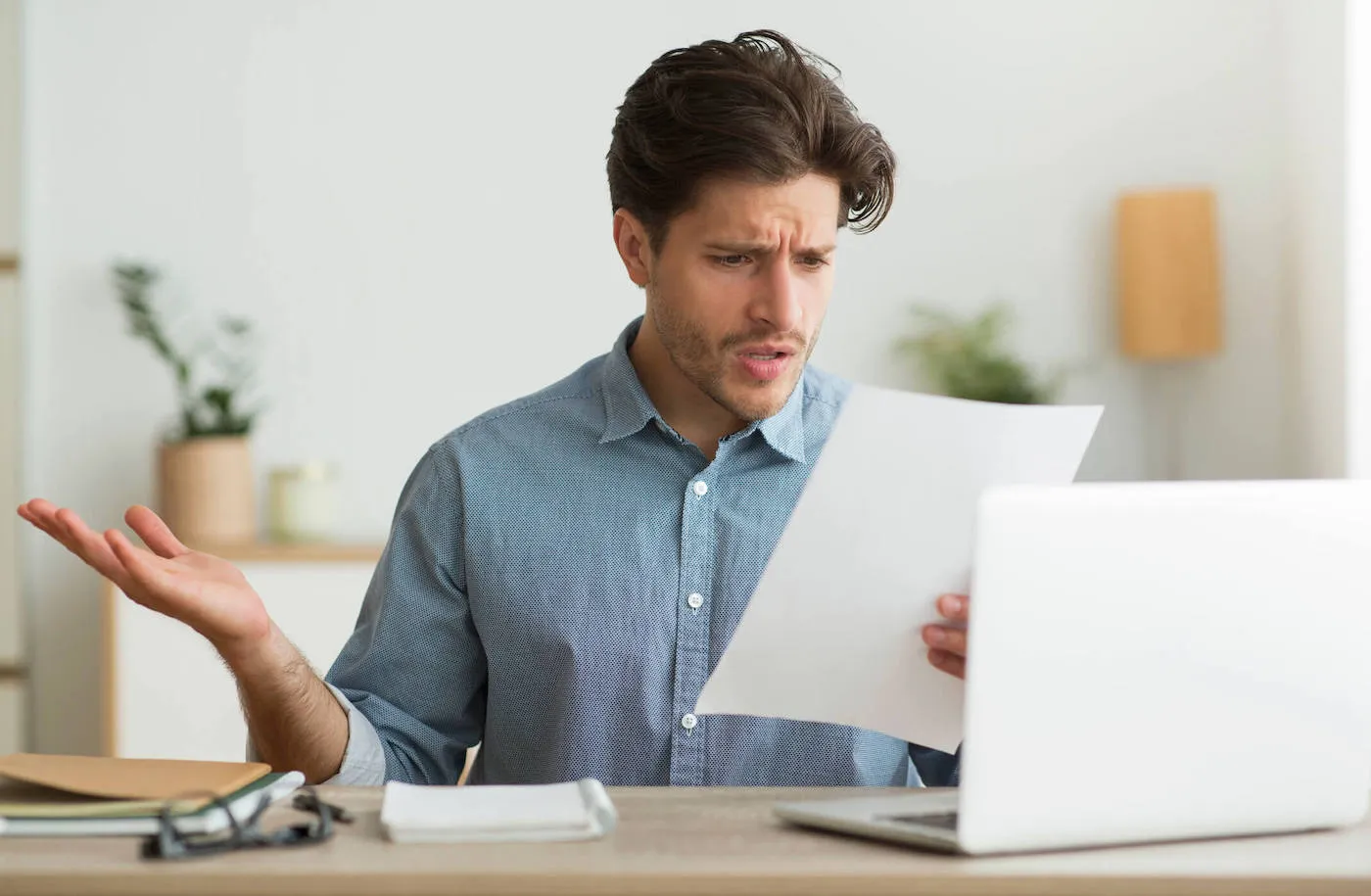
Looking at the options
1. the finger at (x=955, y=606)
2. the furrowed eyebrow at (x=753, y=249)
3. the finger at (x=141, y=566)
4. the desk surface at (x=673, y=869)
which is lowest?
the desk surface at (x=673, y=869)

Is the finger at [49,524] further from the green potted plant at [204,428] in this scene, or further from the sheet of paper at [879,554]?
the green potted plant at [204,428]

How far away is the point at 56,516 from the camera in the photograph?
124 centimetres

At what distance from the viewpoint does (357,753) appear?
159 centimetres

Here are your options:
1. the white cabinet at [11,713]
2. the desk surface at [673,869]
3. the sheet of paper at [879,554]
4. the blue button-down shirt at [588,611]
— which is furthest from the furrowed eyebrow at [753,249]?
the white cabinet at [11,713]

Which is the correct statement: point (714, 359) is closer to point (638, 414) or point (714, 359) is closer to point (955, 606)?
point (638, 414)

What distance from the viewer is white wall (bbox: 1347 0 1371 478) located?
10.6ft

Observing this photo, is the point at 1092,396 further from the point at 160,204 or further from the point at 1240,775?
the point at 1240,775

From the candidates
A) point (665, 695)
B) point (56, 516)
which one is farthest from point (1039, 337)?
point (56, 516)

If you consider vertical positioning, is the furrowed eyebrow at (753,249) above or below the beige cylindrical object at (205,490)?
above

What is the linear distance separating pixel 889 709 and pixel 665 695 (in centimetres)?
53

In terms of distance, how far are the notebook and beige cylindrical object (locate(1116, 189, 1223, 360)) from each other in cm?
291

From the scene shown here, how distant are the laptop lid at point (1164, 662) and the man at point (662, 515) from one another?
697mm

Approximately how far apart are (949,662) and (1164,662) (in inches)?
7.6

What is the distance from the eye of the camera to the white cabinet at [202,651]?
138 inches
